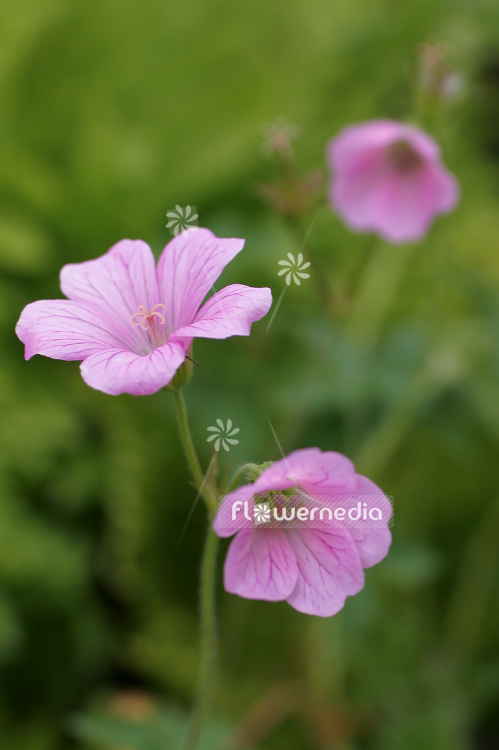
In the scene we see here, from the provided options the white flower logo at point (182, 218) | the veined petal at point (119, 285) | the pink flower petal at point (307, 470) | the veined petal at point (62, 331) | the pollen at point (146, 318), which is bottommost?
the pink flower petal at point (307, 470)

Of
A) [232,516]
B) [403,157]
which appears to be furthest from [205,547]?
[403,157]

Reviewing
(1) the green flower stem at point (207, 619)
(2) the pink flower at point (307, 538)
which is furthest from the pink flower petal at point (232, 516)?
(1) the green flower stem at point (207, 619)

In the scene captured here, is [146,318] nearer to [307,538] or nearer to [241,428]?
[307,538]

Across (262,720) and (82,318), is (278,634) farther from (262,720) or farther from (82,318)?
(82,318)

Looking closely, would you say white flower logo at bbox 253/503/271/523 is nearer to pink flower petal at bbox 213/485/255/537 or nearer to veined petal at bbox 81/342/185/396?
pink flower petal at bbox 213/485/255/537

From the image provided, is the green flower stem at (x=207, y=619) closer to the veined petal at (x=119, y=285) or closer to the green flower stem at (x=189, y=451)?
the green flower stem at (x=189, y=451)

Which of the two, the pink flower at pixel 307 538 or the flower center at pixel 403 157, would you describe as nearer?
the pink flower at pixel 307 538

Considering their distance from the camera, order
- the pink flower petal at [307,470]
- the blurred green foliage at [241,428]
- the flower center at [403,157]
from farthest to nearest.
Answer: the blurred green foliage at [241,428] < the flower center at [403,157] < the pink flower petal at [307,470]
